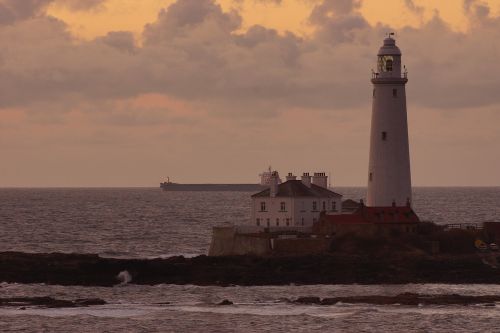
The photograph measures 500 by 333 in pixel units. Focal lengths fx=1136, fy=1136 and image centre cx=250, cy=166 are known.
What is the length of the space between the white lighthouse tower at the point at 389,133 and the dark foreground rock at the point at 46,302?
22.4 metres

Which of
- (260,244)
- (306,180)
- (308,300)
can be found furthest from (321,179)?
(308,300)

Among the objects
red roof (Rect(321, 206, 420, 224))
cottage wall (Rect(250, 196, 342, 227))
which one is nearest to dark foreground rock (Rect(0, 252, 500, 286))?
red roof (Rect(321, 206, 420, 224))

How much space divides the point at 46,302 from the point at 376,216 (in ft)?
72.8

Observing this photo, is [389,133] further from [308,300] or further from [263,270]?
[308,300]

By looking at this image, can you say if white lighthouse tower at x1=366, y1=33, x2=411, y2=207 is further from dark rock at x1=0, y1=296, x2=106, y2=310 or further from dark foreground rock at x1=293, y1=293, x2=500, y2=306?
dark rock at x1=0, y1=296, x2=106, y2=310

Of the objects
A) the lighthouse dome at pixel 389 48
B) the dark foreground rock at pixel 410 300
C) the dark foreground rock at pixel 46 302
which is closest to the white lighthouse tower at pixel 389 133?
the lighthouse dome at pixel 389 48

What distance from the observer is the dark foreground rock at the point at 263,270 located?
59812 mm

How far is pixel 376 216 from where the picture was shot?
66.9 m

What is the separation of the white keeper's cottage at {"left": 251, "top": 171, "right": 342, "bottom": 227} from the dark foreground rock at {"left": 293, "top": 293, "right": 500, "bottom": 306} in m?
18.2

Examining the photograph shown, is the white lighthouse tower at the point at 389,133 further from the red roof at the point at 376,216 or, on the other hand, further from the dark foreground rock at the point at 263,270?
the dark foreground rock at the point at 263,270

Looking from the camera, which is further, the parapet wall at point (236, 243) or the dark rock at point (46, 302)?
the parapet wall at point (236, 243)

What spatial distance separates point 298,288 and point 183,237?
143 feet

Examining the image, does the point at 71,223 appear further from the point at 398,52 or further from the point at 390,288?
the point at 390,288

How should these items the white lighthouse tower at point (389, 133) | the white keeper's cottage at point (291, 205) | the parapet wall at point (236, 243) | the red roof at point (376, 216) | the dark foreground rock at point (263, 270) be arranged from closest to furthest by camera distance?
1. the dark foreground rock at point (263, 270)
2. the parapet wall at point (236, 243)
3. the red roof at point (376, 216)
4. the white lighthouse tower at point (389, 133)
5. the white keeper's cottage at point (291, 205)
